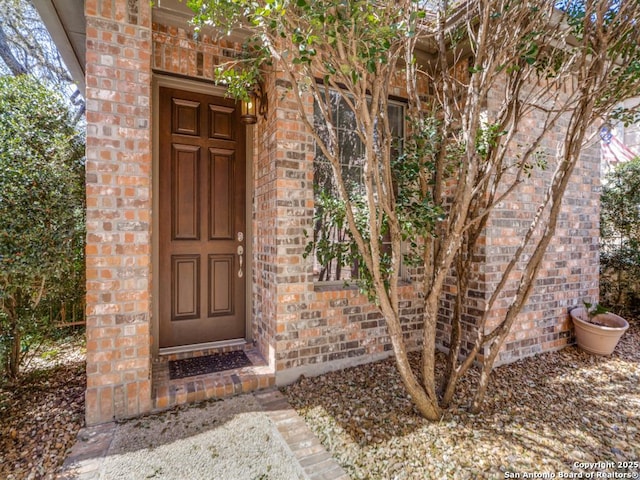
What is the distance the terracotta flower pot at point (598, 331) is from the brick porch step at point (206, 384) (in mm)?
3087

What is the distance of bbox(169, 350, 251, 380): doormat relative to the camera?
2672 mm

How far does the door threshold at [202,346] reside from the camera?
2961 mm

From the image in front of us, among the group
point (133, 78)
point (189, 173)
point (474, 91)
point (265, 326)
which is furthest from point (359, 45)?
point (265, 326)

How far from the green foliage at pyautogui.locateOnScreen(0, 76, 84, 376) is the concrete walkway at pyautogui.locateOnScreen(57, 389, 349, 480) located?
3.55 feet

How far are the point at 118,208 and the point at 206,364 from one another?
1441 millimetres

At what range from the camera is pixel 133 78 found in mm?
2184

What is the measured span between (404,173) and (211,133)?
182cm

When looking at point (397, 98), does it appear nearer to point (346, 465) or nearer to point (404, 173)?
point (404, 173)

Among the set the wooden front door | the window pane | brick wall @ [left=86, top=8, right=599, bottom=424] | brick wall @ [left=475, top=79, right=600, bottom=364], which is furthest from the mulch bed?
brick wall @ [left=475, top=79, right=600, bottom=364]

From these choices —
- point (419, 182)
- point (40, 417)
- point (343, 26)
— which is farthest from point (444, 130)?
point (40, 417)

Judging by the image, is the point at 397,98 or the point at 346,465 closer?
the point at 346,465

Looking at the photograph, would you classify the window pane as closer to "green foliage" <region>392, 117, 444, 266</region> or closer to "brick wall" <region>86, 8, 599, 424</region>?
"brick wall" <region>86, 8, 599, 424</region>

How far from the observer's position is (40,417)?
2191mm

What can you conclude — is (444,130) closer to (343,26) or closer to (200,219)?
(343,26)
